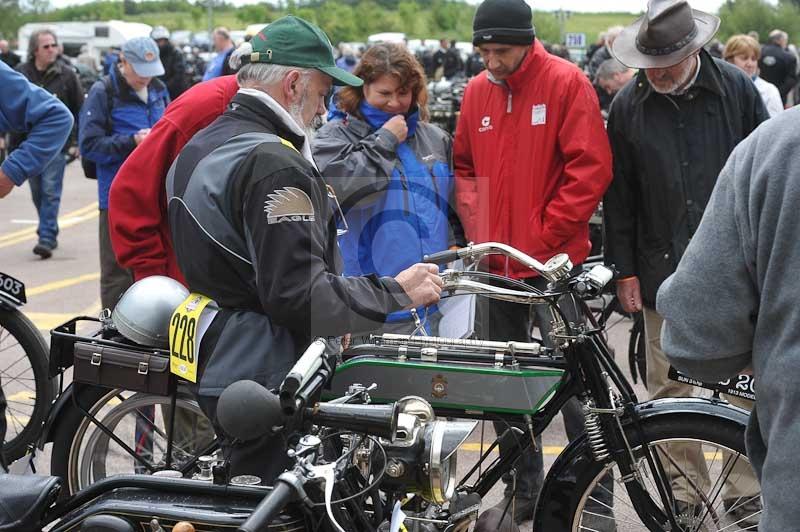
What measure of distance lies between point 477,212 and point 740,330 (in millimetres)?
2686

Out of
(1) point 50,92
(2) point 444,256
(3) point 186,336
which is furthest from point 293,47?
(1) point 50,92

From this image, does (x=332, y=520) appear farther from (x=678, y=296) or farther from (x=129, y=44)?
(x=129, y=44)

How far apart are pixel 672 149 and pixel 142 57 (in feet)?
12.9

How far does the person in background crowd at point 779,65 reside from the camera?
16250mm

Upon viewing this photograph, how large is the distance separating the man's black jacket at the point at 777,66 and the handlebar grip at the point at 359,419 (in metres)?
15.1

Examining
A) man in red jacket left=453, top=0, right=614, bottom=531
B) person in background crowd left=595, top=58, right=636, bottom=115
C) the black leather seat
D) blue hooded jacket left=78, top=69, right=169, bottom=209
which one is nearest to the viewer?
the black leather seat

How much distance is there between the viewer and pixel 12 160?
5246 mm

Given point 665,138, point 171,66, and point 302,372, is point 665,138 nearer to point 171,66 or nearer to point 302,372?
point 302,372

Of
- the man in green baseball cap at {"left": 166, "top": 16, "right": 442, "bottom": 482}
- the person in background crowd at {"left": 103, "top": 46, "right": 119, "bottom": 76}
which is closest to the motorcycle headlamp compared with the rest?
the man in green baseball cap at {"left": 166, "top": 16, "right": 442, "bottom": 482}

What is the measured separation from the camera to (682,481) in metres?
3.50

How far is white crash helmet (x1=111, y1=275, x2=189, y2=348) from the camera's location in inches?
142

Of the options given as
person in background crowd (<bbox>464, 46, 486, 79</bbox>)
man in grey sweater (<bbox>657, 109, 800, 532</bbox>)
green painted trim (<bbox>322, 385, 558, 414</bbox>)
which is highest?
man in grey sweater (<bbox>657, 109, 800, 532</bbox>)

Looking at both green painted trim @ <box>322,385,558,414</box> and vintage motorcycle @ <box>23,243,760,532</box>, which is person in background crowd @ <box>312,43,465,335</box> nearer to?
vintage motorcycle @ <box>23,243,760,532</box>

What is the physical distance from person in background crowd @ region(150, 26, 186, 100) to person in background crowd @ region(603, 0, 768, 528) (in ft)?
34.6
